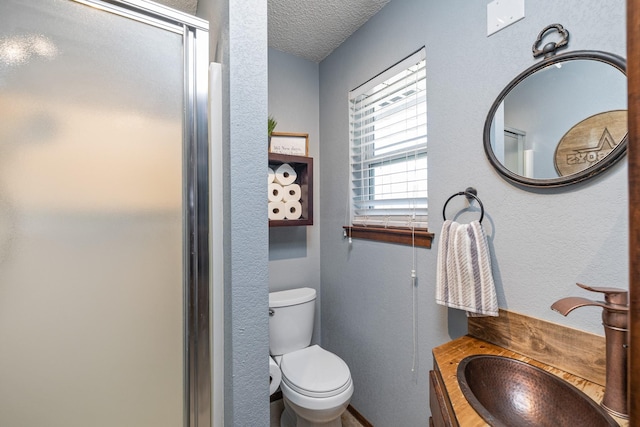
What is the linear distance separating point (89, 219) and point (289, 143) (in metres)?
1.27

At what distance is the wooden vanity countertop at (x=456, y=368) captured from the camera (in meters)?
0.67

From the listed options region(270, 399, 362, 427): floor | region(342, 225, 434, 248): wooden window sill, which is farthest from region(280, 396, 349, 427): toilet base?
region(342, 225, 434, 248): wooden window sill

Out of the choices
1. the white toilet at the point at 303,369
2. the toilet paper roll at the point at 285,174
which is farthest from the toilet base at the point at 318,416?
the toilet paper roll at the point at 285,174

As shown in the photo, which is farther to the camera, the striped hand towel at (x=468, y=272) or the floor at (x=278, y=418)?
the floor at (x=278, y=418)

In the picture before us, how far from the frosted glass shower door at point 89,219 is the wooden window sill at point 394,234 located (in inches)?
42.6

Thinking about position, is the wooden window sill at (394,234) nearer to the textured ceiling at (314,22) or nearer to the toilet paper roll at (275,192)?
the toilet paper roll at (275,192)

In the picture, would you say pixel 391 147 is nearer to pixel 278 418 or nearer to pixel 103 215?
pixel 103 215

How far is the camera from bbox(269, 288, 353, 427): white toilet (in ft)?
4.48

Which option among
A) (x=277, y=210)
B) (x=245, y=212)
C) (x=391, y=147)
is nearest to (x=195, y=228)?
(x=245, y=212)

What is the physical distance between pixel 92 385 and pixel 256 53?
1145mm

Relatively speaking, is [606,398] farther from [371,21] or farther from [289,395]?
[371,21]

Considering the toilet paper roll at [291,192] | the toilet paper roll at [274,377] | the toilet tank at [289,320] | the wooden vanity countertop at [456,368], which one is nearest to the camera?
the wooden vanity countertop at [456,368]

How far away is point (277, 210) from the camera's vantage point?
1.85 metres

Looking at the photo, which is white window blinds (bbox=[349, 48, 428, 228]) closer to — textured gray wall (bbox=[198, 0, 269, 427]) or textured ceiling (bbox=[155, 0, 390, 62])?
textured ceiling (bbox=[155, 0, 390, 62])
